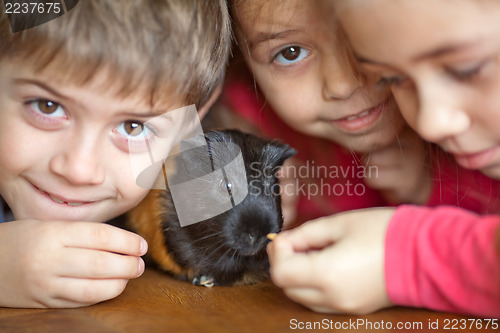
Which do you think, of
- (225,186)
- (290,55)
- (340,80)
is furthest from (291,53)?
(225,186)

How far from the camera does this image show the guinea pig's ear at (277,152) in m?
1.07

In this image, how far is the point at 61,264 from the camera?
828 mm

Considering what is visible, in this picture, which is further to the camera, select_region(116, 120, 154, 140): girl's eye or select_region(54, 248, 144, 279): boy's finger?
select_region(116, 120, 154, 140): girl's eye

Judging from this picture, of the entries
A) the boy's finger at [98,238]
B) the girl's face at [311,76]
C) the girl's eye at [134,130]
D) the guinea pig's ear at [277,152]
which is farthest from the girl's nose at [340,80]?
the boy's finger at [98,238]

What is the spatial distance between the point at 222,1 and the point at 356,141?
1.32 ft

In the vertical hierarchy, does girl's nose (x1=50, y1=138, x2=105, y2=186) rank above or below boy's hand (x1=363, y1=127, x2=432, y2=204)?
above

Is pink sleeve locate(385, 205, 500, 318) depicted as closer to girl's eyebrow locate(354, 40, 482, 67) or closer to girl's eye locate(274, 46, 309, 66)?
girl's eyebrow locate(354, 40, 482, 67)

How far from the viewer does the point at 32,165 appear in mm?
917

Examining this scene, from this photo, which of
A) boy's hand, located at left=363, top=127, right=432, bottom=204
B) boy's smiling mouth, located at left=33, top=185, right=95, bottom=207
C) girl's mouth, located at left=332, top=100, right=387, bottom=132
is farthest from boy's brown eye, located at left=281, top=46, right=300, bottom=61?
boy's smiling mouth, located at left=33, top=185, right=95, bottom=207

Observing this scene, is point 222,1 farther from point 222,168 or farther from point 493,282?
point 493,282

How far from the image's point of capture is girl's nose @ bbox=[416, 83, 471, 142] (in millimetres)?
761

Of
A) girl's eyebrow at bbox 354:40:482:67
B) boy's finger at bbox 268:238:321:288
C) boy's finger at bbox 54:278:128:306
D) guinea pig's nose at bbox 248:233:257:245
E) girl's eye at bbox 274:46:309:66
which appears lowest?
boy's finger at bbox 54:278:128:306

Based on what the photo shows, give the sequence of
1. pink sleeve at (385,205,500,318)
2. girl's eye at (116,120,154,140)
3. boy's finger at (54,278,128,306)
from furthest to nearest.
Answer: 1. girl's eye at (116,120,154,140)
2. boy's finger at (54,278,128,306)
3. pink sleeve at (385,205,500,318)

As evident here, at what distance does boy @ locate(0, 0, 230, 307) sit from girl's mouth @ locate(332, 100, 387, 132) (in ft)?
1.07
